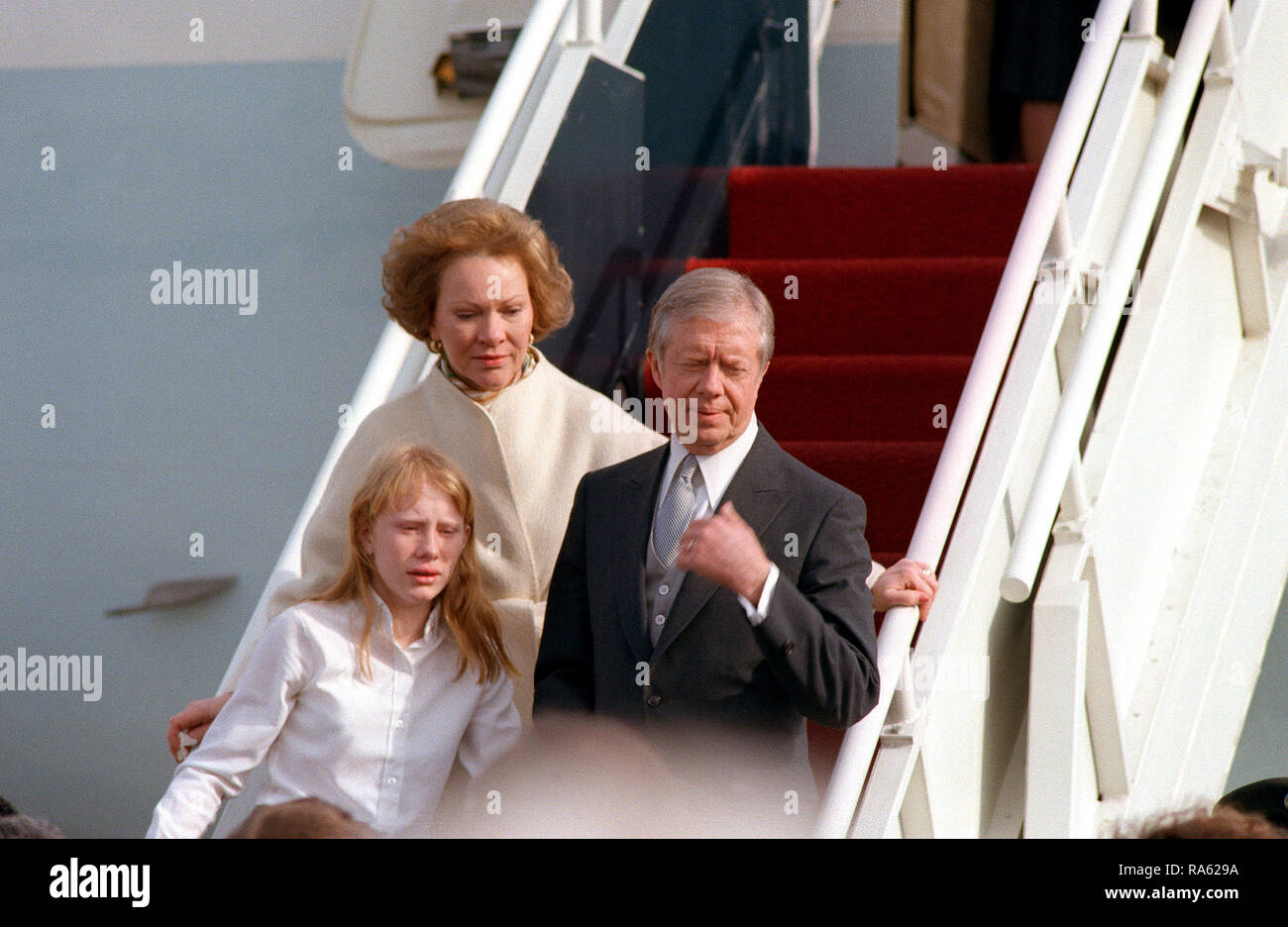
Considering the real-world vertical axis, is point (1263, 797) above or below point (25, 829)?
below

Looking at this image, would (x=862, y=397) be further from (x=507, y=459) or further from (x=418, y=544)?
(x=418, y=544)

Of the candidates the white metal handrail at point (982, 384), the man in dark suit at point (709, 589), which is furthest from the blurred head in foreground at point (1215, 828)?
the white metal handrail at point (982, 384)

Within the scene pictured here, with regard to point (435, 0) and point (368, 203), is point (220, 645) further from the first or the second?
point (435, 0)

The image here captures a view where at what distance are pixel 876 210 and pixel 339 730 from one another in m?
2.44

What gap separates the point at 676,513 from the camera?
7.18 ft

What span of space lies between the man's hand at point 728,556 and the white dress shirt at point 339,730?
49 centimetres

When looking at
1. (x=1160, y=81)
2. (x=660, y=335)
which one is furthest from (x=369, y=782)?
(x=1160, y=81)

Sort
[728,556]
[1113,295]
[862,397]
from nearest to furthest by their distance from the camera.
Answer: [728,556] < [1113,295] < [862,397]

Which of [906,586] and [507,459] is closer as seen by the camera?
[906,586]

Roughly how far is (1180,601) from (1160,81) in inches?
40.6

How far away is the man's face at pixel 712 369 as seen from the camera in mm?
2105

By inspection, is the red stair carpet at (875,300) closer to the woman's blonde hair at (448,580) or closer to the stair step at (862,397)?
the stair step at (862,397)

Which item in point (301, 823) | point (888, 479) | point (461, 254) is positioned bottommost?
point (888, 479)

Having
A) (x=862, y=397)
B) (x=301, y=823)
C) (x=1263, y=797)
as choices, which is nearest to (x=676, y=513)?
(x=301, y=823)
